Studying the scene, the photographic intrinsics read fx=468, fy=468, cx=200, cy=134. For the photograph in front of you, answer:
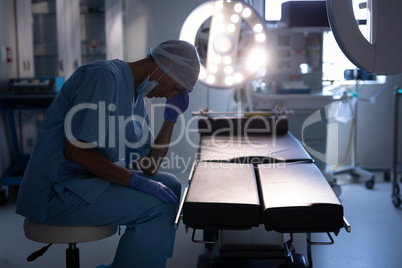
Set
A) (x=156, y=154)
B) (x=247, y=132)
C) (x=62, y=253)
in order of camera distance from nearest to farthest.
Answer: (x=156, y=154)
(x=62, y=253)
(x=247, y=132)

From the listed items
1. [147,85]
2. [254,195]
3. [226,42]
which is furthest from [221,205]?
[226,42]

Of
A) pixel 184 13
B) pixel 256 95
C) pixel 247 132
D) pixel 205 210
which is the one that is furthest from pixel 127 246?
pixel 184 13

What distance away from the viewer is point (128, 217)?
1.57 metres

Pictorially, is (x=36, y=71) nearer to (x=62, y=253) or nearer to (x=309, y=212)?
(x=62, y=253)

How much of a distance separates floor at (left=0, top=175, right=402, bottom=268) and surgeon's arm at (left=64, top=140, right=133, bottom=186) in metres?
0.79

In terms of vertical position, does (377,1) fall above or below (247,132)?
above

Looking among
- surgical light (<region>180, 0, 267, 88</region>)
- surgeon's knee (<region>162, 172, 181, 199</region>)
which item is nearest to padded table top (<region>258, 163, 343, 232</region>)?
surgeon's knee (<region>162, 172, 181, 199</region>)

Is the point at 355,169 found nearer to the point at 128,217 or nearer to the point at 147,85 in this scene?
the point at 147,85

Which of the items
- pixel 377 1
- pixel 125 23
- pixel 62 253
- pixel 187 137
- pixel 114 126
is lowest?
pixel 62 253

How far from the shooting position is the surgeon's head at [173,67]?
67.9 inches

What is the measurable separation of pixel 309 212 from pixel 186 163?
10.1ft

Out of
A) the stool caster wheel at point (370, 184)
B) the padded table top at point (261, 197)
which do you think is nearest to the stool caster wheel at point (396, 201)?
the stool caster wheel at point (370, 184)

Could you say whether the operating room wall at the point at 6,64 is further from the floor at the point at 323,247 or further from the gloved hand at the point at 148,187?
the gloved hand at the point at 148,187

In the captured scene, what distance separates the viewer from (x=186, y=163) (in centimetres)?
441
